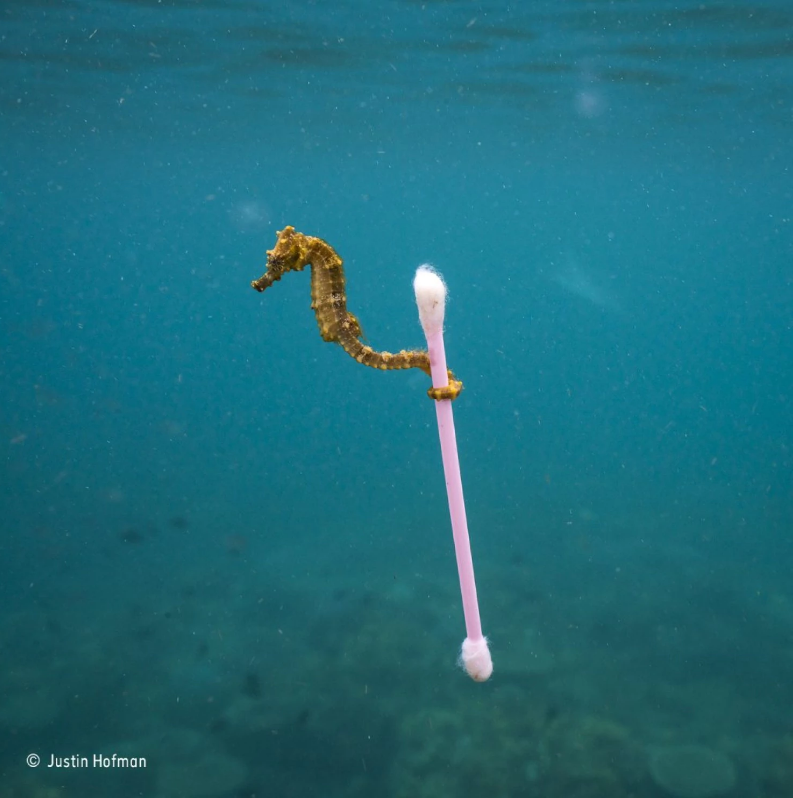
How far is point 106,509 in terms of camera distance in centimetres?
1702

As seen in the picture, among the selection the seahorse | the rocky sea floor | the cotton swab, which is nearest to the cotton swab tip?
the cotton swab

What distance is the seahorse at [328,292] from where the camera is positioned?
7.56 feet

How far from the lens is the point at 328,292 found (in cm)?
232

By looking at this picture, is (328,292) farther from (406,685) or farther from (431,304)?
(406,685)

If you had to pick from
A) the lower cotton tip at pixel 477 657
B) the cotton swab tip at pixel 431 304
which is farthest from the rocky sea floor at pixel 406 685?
the cotton swab tip at pixel 431 304

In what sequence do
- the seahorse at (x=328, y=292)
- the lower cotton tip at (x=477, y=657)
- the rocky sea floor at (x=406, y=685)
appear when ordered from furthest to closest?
the rocky sea floor at (x=406, y=685), the seahorse at (x=328, y=292), the lower cotton tip at (x=477, y=657)

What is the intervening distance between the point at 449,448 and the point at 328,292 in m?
0.76

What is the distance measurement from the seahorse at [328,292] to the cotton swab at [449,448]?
431 mm

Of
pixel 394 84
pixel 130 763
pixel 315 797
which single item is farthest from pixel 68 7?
pixel 315 797

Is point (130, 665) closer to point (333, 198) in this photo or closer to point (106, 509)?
point (106, 509)

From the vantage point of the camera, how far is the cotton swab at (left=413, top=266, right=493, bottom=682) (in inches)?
69.7

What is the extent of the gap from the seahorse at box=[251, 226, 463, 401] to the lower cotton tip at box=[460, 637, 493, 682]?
0.88 m

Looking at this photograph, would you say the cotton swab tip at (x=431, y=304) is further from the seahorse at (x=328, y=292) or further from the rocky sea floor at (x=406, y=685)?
the rocky sea floor at (x=406, y=685)

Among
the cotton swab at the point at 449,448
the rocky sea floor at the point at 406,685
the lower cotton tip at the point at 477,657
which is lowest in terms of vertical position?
the rocky sea floor at the point at 406,685
